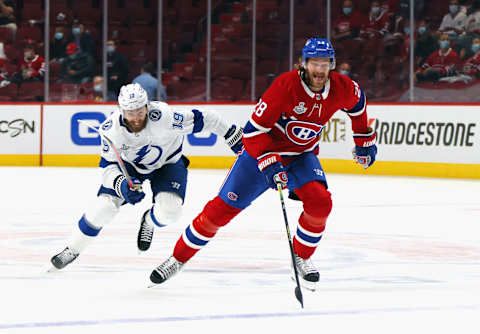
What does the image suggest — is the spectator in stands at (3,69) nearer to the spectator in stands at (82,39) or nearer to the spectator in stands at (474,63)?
the spectator in stands at (82,39)

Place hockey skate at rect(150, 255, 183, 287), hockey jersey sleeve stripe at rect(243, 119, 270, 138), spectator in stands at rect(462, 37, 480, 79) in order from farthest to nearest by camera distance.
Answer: spectator in stands at rect(462, 37, 480, 79), hockey skate at rect(150, 255, 183, 287), hockey jersey sleeve stripe at rect(243, 119, 270, 138)

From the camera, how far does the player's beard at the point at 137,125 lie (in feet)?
15.7

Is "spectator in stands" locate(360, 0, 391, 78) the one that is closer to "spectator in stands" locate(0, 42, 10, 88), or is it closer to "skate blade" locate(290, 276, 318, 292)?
"spectator in stands" locate(0, 42, 10, 88)

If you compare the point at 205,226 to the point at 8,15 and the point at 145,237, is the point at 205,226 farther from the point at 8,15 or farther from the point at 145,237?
the point at 8,15

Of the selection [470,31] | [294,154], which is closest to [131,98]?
[294,154]

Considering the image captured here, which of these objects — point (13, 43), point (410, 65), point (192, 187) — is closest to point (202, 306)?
point (192, 187)

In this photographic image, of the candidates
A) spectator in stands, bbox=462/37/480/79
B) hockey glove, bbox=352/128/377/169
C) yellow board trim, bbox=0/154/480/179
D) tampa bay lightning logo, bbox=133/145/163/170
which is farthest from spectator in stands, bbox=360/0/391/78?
hockey glove, bbox=352/128/377/169

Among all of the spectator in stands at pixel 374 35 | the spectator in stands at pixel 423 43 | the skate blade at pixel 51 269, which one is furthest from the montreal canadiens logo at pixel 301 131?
the spectator in stands at pixel 374 35

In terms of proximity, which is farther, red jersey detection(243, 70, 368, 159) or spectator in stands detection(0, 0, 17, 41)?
spectator in stands detection(0, 0, 17, 41)

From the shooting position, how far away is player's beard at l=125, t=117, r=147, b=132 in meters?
4.78

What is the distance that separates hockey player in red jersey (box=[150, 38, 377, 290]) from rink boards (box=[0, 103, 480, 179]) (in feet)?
22.3

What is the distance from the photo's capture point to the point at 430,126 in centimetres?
1131

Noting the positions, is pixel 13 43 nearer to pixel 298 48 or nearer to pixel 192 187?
pixel 298 48

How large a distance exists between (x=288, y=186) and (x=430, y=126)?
7.15m
